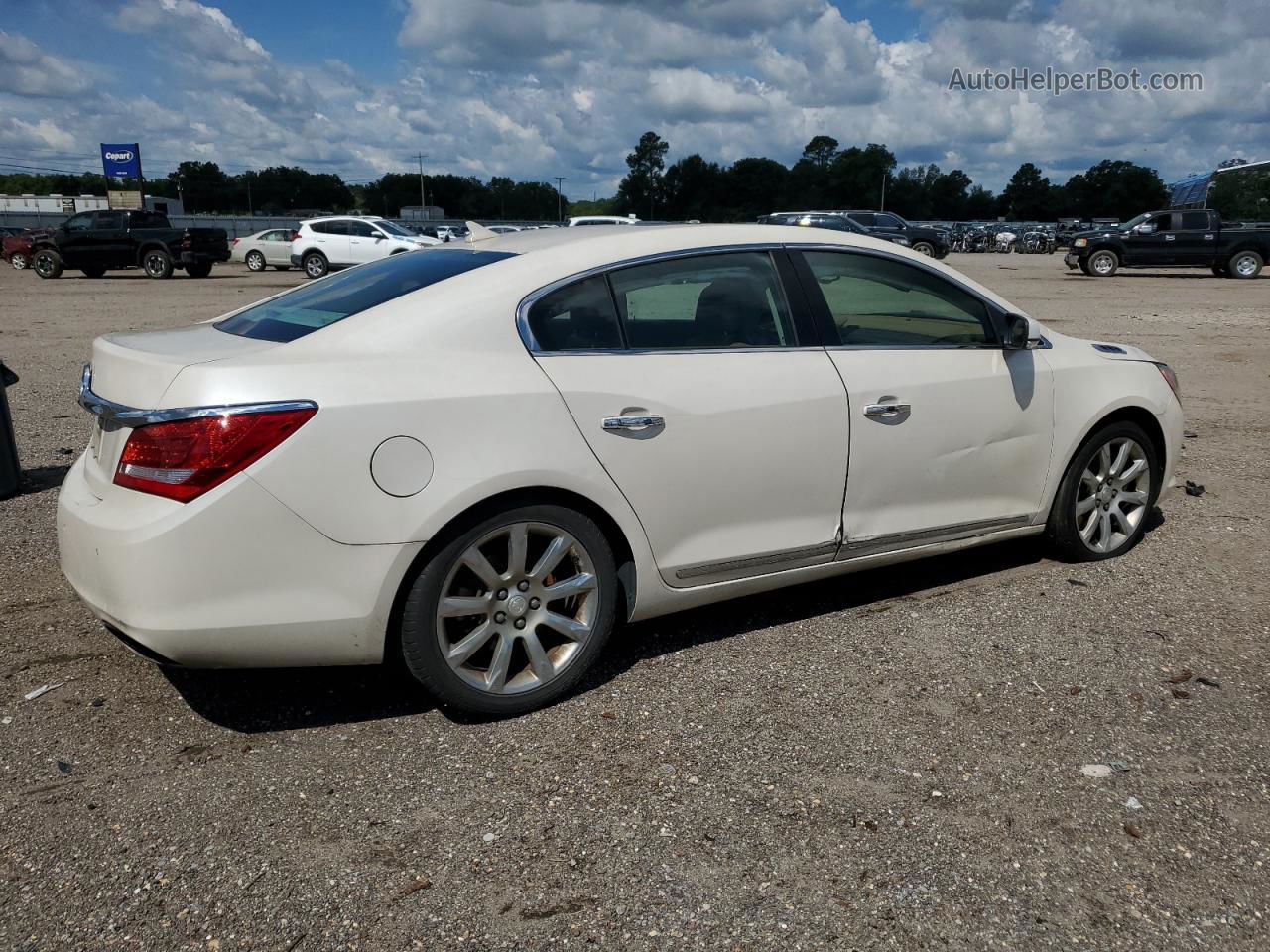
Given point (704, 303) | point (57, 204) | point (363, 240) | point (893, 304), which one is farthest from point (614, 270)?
point (57, 204)

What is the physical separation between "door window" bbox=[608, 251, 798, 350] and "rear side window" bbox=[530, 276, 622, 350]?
0.05m

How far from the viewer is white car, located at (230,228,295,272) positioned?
3416 centimetres

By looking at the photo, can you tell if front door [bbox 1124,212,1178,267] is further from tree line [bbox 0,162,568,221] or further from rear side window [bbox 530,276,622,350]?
tree line [bbox 0,162,568,221]

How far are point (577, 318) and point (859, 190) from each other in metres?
127

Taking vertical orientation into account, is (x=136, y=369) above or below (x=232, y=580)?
above

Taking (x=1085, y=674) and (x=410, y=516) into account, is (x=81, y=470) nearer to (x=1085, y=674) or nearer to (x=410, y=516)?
(x=410, y=516)

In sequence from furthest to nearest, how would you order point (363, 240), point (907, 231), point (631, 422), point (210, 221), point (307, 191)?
point (307, 191) < point (210, 221) < point (907, 231) < point (363, 240) < point (631, 422)

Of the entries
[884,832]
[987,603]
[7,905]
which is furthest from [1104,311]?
[7,905]

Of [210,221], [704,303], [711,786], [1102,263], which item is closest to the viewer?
[711,786]

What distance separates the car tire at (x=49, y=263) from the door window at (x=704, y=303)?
104 ft

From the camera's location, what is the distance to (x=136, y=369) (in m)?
3.28

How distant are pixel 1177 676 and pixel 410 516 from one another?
2.78 m

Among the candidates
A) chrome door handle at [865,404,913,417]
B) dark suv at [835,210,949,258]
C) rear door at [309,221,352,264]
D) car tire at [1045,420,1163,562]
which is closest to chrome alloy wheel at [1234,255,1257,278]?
dark suv at [835,210,949,258]

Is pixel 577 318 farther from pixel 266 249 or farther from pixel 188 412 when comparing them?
pixel 266 249
